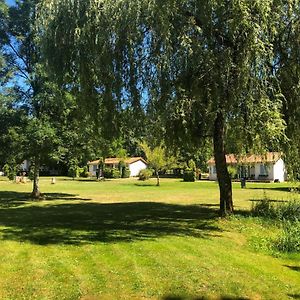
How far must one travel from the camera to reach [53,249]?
9.66 meters

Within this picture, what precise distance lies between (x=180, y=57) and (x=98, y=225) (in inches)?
224

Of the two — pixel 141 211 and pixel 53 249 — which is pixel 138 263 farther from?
pixel 141 211

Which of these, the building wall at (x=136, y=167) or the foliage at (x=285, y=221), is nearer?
the foliage at (x=285, y=221)

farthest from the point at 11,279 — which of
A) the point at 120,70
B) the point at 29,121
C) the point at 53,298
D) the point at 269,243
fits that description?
the point at 29,121

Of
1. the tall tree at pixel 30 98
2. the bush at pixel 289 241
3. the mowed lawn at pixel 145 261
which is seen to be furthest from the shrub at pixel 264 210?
the tall tree at pixel 30 98

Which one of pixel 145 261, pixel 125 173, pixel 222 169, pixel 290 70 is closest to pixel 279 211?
pixel 222 169

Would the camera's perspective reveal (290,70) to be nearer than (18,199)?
Yes

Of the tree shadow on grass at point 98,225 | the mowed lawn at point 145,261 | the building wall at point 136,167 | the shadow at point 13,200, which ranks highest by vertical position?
the building wall at point 136,167

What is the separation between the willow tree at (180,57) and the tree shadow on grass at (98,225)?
120 inches

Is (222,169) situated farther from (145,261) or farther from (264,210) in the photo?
(145,261)

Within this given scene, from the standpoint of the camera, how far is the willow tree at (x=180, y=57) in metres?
11.4

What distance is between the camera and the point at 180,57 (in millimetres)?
11836

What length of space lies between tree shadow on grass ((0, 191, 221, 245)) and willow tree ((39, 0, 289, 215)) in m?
3.04

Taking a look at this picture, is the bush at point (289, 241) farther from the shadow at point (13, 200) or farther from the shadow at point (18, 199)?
the shadow at point (13, 200)
